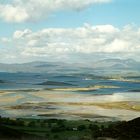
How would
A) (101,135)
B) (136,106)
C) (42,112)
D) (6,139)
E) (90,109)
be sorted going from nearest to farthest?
(6,139) < (101,135) < (42,112) < (90,109) < (136,106)

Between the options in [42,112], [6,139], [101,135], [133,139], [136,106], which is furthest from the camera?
[136,106]

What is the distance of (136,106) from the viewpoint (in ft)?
243

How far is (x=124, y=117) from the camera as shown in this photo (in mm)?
58438

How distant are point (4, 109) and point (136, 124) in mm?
45031

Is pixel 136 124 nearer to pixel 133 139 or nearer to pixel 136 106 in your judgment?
pixel 133 139

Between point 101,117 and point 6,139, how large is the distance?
131 ft

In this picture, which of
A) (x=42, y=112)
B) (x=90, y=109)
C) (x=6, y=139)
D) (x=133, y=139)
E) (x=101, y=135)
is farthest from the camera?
(x=90, y=109)

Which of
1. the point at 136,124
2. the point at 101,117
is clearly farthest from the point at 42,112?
the point at 136,124

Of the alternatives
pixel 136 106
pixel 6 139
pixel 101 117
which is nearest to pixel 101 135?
pixel 6 139

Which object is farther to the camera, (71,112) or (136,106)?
(136,106)

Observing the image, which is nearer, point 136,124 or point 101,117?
point 136,124

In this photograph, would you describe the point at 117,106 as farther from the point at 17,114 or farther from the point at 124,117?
the point at 17,114

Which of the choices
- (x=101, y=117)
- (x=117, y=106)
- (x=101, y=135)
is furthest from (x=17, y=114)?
(x=101, y=135)

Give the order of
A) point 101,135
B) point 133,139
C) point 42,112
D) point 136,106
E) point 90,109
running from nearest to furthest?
point 133,139
point 101,135
point 42,112
point 90,109
point 136,106
